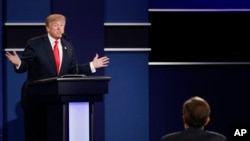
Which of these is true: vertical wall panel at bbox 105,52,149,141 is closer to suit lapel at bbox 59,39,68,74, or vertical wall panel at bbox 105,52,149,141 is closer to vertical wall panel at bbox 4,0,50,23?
vertical wall panel at bbox 4,0,50,23

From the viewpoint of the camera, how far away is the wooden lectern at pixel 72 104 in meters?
3.98

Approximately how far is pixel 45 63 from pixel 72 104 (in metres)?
0.66

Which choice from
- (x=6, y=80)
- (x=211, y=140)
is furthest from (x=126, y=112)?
(x=211, y=140)

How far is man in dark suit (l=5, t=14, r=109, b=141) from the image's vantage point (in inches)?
179

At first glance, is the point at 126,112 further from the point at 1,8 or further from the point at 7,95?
the point at 1,8

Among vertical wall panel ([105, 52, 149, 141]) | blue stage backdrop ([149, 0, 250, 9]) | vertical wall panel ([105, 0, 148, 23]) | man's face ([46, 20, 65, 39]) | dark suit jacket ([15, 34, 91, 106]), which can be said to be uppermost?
blue stage backdrop ([149, 0, 250, 9])

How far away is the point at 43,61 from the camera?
15.0 feet

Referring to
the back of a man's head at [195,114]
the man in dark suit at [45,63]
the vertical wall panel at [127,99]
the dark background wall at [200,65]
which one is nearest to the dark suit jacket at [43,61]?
the man in dark suit at [45,63]

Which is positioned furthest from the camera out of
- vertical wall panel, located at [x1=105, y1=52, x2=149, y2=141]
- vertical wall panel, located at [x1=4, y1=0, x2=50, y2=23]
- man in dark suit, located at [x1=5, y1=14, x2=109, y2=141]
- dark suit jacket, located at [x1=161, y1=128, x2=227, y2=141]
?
vertical wall panel, located at [x1=105, y1=52, x2=149, y2=141]

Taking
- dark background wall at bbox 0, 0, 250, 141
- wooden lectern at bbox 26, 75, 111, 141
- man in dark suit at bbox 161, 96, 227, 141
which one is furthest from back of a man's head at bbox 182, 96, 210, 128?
dark background wall at bbox 0, 0, 250, 141

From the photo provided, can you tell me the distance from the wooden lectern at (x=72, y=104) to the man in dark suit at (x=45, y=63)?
1.41 feet

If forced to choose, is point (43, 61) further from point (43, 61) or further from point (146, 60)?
point (146, 60)

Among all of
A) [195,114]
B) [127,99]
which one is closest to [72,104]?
[195,114]

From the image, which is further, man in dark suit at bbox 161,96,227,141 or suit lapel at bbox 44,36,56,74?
suit lapel at bbox 44,36,56,74
